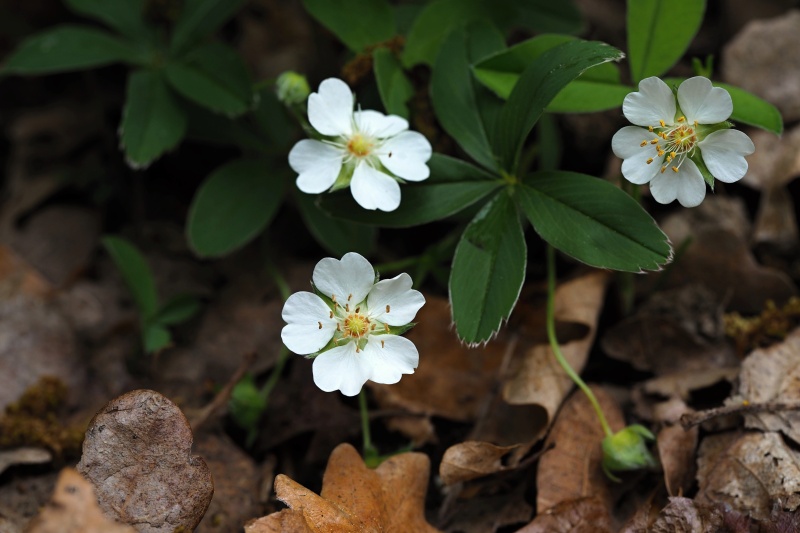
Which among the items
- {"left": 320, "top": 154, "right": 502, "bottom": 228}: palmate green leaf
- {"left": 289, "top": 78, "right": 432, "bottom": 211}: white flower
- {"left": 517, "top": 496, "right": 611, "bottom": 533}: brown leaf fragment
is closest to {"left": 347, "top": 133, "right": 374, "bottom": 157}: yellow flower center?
{"left": 289, "top": 78, "right": 432, "bottom": 211}: white flower

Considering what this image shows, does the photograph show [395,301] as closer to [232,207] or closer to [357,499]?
[357,499]

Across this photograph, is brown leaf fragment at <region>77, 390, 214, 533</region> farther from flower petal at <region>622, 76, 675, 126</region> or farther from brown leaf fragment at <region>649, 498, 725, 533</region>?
flower petal at <region>622, 76, 675, 126</region>

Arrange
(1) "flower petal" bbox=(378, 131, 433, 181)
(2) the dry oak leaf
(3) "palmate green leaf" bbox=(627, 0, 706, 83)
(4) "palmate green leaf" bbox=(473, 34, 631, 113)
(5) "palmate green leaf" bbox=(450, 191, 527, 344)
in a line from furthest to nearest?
(3) "palmate green leaf" bbox=(627, 0, 706, 83)
(4) "palmate green leaf" bbox=(473, 34, 631, 113)
(1) "flower petal" bbox=(378, 131, 433, 181)
(5) "palmate green leaf" bbox=(450, 191, 527, 344)
(2) the dry oak leaf

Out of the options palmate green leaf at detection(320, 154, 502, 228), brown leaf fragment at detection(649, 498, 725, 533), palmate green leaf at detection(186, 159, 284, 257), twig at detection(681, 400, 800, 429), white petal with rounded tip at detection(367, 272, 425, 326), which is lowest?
brown leaf fragment at detection(649, 498, 725, 533)

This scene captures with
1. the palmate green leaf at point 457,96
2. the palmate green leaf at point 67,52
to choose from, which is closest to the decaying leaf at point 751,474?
the palmate green leaf at point 457,96

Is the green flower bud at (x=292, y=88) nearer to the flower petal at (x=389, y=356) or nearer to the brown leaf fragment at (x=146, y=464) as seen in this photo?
the flower petal at (x=389, y=356)
